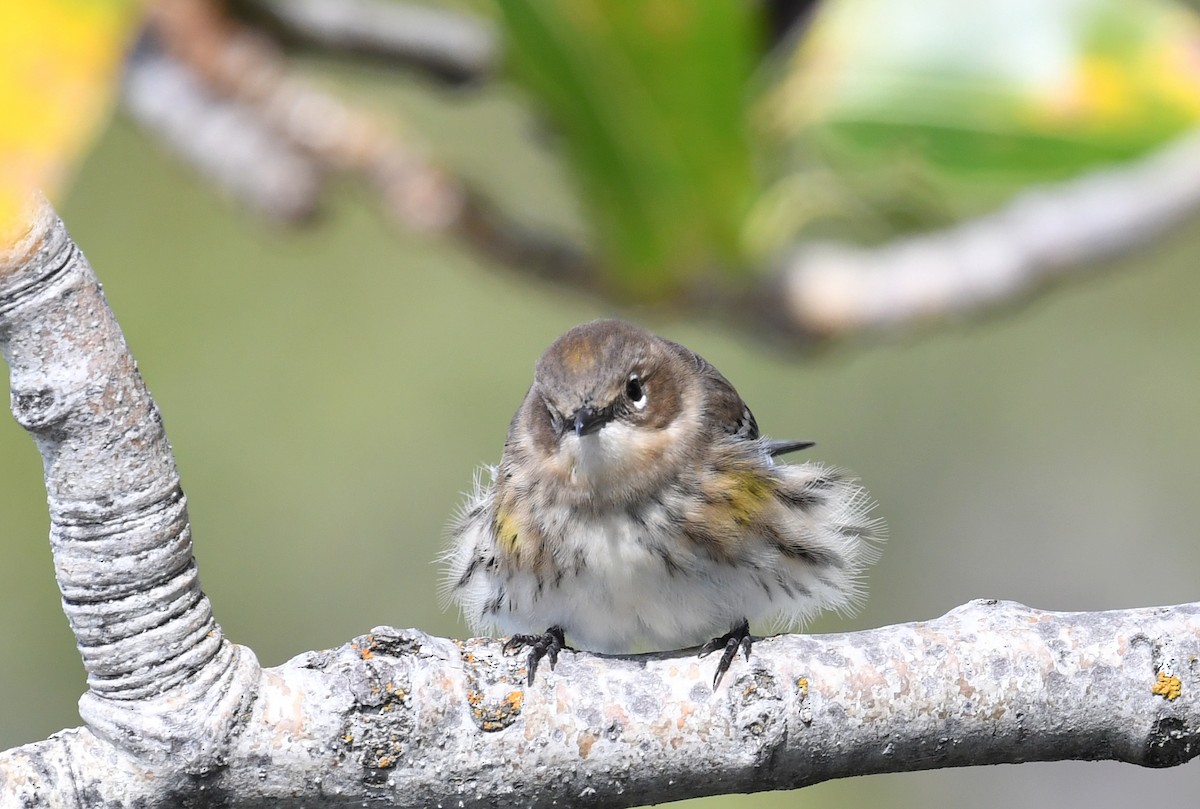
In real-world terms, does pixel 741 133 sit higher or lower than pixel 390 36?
lower

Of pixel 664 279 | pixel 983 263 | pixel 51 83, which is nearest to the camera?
pixel 51 83

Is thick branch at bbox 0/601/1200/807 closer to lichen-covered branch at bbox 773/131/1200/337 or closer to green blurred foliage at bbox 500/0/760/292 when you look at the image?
green blurred foliage at bbox 500/0/760/292

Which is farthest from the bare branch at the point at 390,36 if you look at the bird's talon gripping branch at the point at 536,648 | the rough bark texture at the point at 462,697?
the rough bark texture at the point at 462,697

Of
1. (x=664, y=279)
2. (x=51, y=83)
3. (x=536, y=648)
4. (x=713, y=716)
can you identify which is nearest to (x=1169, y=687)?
(x=713, y=716)

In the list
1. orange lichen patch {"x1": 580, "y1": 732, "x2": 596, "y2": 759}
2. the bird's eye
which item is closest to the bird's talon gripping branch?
orange lichen patch {"x1": 580, "y1": 732, "x2": 596, "y2": 759}

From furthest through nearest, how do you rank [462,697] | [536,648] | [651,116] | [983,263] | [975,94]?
[983,263] → [975,94] → [651,116] → [536,648] → [462,697]

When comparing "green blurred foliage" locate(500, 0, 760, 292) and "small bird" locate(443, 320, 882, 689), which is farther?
"small bird" locate(443, 320, 882, 689)

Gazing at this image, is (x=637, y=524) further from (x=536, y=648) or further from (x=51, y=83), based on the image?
(x=51, y=83)

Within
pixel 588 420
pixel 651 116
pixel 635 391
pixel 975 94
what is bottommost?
pixel 588 420
